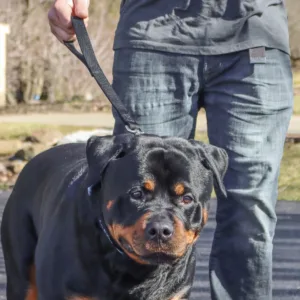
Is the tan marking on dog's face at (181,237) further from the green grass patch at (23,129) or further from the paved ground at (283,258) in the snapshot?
the green grass patch at (23,129)

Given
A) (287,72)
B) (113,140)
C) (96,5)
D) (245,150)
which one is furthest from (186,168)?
(96,5)

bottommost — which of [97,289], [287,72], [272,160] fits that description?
[97,289]

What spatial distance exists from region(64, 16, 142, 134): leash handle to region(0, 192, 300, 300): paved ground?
1956 millimetres

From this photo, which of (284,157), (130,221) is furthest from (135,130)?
(284,157)

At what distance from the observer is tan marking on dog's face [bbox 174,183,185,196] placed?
134 inches

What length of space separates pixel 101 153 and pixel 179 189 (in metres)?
0.34

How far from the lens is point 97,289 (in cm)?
348

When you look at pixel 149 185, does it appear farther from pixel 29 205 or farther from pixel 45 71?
pixel 45 71

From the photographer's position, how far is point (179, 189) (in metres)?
3.41

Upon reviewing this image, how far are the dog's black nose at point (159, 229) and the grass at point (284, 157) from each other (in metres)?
5.69

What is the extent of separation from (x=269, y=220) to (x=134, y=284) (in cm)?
82

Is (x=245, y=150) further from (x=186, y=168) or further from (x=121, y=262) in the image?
(x=121, y=262)

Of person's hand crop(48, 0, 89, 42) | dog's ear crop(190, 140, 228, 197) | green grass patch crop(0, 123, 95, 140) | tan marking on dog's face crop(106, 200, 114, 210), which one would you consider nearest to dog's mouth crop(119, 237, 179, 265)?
tan marking on dog's face crop(106, 200, 114, 210)

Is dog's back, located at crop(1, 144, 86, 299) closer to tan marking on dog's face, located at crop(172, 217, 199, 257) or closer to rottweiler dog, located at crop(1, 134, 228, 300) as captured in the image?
rottweiler dog, located at crop(1, 134, 228, 300)
